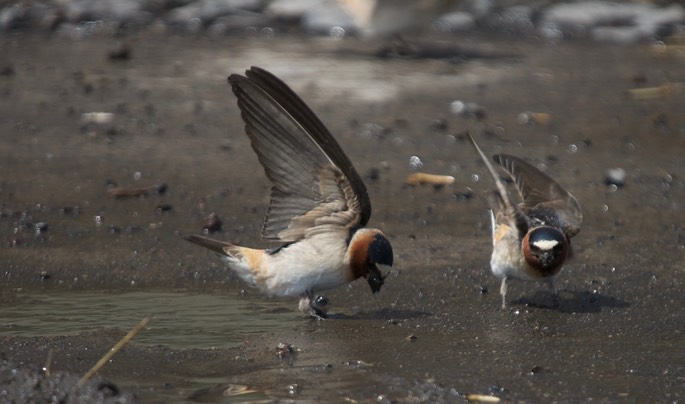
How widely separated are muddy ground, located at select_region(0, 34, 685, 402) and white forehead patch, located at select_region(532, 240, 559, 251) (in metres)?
0.40

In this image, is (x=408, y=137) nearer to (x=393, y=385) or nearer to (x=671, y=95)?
(x=671, y=95)

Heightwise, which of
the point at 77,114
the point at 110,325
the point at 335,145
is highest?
the point at 335,145

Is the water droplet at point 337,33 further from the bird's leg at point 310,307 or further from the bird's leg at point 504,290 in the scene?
the bird's leg at point 310,307

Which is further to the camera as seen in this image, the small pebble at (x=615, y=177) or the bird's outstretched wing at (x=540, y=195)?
the small pebble at (x=615, y=177)

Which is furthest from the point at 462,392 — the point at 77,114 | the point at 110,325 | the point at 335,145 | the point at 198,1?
the point at 198,1

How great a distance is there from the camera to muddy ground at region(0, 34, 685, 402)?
612 centimetres

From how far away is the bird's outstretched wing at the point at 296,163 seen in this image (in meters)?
6.76

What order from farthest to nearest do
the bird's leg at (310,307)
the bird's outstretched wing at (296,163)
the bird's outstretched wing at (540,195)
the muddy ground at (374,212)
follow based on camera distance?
the bird's outstretched wing at (540,195)
the bird's leg at (310,307)
the bird's outstretched wing at (296,163)
the muddy ground at (374,212)

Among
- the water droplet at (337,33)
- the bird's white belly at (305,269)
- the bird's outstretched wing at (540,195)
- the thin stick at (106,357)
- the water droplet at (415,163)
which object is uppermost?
the thin stick at (106,357)

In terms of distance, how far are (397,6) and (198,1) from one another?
307 centimetres

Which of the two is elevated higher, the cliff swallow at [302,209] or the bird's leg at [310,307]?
the cliff swallow at [302,209]

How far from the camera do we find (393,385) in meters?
5.80

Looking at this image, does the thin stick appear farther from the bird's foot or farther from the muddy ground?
the bird's foot

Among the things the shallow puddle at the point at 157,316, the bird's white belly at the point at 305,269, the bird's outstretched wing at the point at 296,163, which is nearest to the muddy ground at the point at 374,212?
the shallow puddle at the point at 157,316
